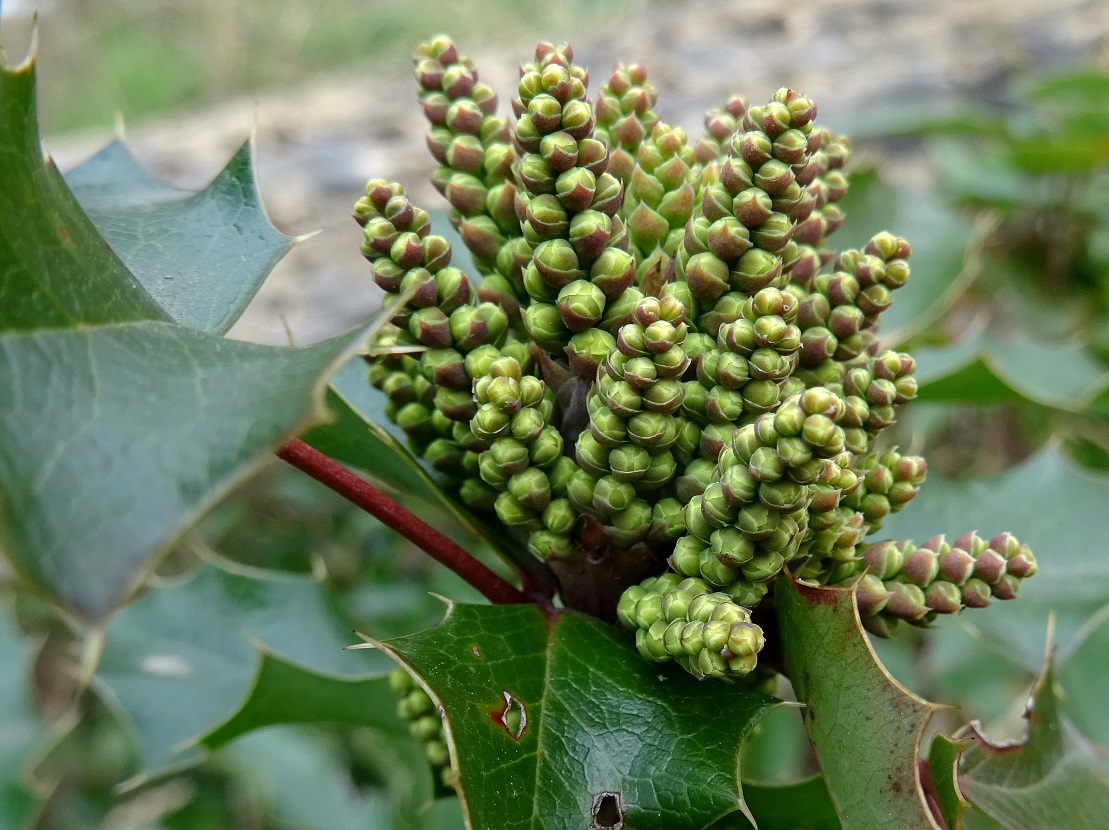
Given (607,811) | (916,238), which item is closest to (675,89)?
(916,238)

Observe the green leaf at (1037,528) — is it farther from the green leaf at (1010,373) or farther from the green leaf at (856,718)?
the green leaf at (856,718)

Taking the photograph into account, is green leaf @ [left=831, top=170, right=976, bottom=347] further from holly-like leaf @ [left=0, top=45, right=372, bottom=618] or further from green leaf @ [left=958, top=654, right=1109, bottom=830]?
holly-like leaf @ [left=0, top=45, right=372, bottom=618]

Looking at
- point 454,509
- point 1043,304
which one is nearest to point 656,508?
point 454,509

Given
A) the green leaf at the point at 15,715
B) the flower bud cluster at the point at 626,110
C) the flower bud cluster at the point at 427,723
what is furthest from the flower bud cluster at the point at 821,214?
the green leaf at the point at 15,715

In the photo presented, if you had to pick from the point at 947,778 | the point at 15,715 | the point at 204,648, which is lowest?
the point at 15,715

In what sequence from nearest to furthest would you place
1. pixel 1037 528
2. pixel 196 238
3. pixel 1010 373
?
pixel 196 238 < pixel 1037 528 < pixel 1010 373

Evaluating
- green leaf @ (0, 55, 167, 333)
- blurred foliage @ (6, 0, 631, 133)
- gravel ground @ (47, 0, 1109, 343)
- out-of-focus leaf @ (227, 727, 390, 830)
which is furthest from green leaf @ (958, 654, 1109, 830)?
blurred foliage @ (6, 0, 631, 133)

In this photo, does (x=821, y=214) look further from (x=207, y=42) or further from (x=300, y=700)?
(x=207, y=42)
